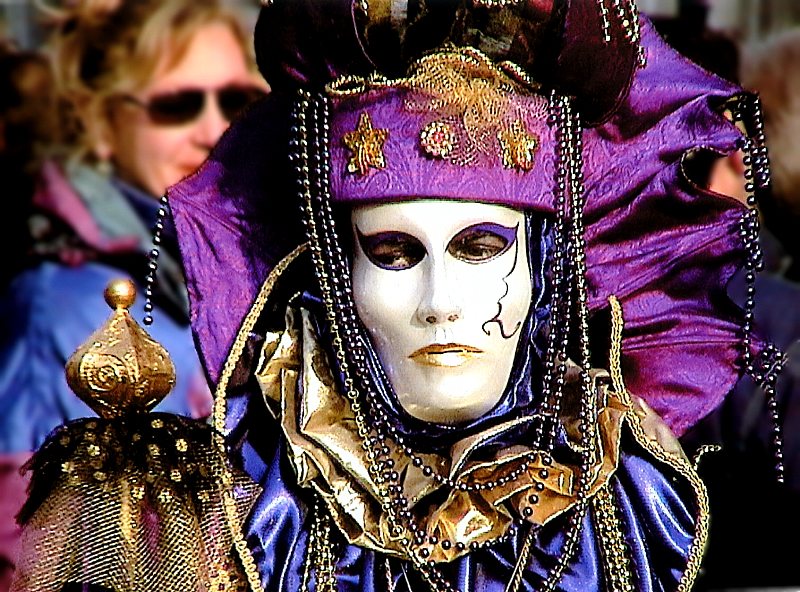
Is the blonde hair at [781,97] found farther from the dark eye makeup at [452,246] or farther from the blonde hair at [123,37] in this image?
the dark eye makeup at [452,246]

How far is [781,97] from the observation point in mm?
2732

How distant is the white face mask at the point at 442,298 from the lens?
151cm

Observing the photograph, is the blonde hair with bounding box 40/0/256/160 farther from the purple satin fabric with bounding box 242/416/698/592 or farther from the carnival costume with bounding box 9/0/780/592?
the purple satin fabric with bounding box 242/416/698/592

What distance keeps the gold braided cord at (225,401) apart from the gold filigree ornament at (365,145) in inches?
6.8

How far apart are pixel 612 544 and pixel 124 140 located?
166 cm

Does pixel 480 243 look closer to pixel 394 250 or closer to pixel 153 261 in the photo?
pixel 394 250

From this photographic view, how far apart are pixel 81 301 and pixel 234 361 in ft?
Result: 3.86

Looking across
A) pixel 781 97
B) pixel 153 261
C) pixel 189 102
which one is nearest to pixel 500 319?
pixel 153 261

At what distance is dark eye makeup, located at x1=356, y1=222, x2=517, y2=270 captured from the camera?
1.52m

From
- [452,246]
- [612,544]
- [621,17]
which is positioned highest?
[621,17]

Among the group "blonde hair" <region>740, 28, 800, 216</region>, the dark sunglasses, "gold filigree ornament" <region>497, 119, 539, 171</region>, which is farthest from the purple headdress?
the dark sunglasses

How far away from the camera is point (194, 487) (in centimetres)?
153

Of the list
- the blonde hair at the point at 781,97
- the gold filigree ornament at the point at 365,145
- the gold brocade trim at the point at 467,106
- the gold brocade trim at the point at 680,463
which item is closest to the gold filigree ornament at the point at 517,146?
the gold brocade trim at the point at 467,106

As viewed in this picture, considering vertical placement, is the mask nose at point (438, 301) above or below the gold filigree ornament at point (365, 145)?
below
